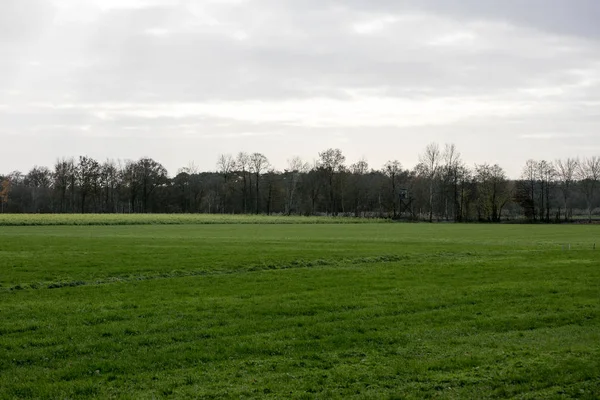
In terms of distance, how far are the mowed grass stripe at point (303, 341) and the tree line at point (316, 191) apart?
122m

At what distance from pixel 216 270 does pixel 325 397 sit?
19.4 meters

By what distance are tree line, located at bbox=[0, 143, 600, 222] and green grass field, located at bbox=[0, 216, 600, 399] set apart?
118 m

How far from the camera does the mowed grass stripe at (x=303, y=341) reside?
10.2m

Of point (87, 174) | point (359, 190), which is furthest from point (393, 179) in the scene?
point (87, 174)

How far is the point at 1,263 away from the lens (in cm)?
2894

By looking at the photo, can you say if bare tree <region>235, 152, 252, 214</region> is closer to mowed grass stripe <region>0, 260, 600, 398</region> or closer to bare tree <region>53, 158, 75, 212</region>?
bare tree <region>53, 158, 75, 212</region>

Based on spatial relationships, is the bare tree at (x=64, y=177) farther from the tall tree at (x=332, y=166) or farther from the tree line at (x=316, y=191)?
the tall tree at (x=332, y=166)

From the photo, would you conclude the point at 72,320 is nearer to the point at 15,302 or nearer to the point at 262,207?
the point at 15,302

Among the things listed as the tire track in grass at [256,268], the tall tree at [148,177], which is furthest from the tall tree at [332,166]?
the tire track in grass at [256,268]

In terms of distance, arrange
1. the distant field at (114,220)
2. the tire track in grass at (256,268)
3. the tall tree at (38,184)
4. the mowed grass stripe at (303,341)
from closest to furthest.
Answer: the mowed grass stripe at (303,341)
the tire track in grass at (256,268)
the distant field at (114,220)
the tall tree at (38,184)

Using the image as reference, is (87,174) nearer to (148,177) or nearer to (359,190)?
(148,177)

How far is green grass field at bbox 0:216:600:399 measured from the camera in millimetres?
10227

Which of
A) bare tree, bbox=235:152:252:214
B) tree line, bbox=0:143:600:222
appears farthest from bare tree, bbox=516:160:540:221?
bare tree, bbox=235:152:252:214

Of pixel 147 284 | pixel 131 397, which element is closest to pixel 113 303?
pixel 147 284
